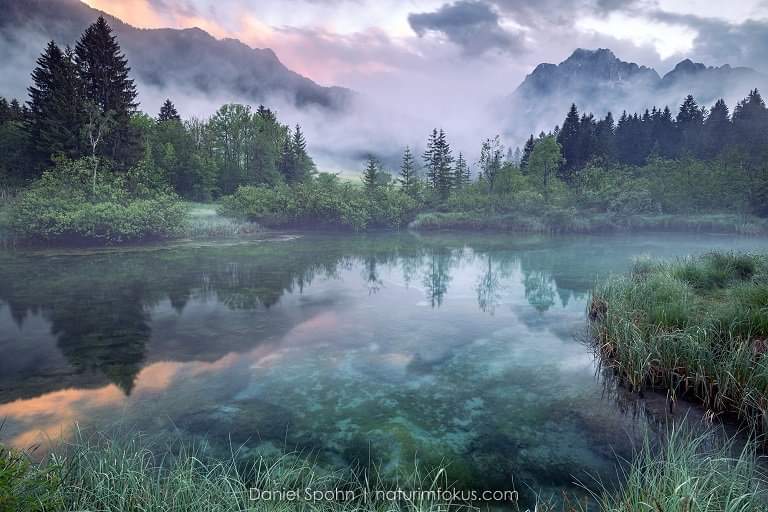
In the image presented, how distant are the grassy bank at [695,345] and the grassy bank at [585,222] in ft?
126

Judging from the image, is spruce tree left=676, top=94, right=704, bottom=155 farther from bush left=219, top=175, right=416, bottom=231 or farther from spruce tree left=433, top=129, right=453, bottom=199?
bush left=219, top=175, right=416, bottom=231

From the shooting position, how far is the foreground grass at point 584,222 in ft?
147

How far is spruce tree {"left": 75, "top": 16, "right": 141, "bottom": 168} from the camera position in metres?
45.4

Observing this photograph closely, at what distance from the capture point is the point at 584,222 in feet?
160

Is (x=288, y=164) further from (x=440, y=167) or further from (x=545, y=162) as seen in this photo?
(x=545, y=162)

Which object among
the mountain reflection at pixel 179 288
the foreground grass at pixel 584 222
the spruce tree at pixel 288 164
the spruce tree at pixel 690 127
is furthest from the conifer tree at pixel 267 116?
the spruce tree at pixel 690 127

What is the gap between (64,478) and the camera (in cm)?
436

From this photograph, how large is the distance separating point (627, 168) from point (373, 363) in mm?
63234

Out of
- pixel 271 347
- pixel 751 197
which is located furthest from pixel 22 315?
pixel 751 197

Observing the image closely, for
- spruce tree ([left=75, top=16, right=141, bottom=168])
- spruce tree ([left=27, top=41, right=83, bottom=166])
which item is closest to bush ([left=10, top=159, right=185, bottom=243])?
spruce tree ([left=27, top=41, right=83, bottom=166])

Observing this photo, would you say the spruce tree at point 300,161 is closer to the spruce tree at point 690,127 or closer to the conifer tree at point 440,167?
the conifer tree at point 440,167

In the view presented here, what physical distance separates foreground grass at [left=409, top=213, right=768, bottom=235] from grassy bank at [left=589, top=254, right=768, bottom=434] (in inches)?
1508

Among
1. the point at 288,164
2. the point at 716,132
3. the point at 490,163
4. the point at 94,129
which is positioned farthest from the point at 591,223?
the point at 94,129

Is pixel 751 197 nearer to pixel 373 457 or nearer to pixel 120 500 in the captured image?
pixel 373 457
